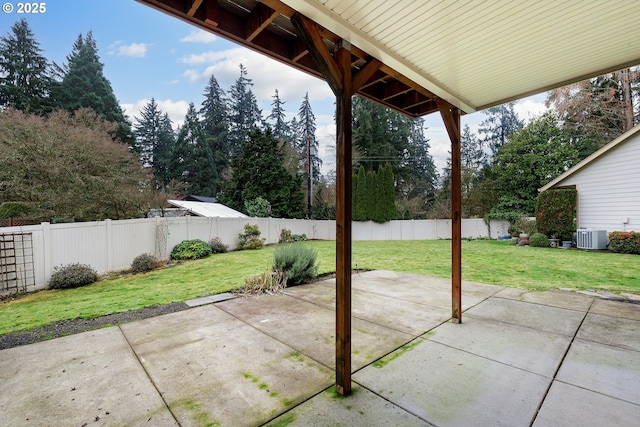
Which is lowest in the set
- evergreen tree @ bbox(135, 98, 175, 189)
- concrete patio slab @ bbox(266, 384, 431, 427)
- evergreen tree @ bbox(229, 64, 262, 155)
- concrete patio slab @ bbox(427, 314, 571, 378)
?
concrete patio slab @ bbox(427, 314, 571, 378)

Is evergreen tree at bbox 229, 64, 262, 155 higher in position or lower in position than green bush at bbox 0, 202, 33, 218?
higher

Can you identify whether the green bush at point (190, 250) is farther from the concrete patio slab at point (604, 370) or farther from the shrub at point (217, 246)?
the concrete patio slab at point (604, 370)

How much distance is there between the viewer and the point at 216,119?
27578 millimetres

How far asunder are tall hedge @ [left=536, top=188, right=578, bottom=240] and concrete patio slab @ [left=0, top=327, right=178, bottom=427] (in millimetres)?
14096

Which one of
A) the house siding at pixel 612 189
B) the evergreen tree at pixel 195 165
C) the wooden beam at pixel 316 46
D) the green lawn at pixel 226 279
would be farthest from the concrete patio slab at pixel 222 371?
the evergreen tree at pixel 195 165

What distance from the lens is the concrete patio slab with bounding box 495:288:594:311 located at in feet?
13.0

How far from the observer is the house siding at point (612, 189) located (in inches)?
387

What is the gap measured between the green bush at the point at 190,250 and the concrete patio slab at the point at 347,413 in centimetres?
875

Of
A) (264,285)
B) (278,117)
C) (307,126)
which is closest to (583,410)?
(264,285)

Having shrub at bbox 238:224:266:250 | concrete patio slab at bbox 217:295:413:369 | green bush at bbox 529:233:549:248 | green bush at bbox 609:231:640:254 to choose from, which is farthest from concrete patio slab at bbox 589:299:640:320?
shrub at bbox 238:224:266:250

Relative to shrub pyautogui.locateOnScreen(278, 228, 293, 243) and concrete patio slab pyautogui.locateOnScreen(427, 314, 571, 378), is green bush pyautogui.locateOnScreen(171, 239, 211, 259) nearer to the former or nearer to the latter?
shrub pyautogui.locateOnScreen(278, 228, 293, 243)

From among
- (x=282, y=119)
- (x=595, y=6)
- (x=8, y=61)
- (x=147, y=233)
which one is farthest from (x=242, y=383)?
(x=282, y=119)

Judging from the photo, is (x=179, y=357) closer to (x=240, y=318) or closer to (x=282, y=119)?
(x=240, y=318)

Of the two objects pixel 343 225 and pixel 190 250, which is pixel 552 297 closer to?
pixel 343 225
